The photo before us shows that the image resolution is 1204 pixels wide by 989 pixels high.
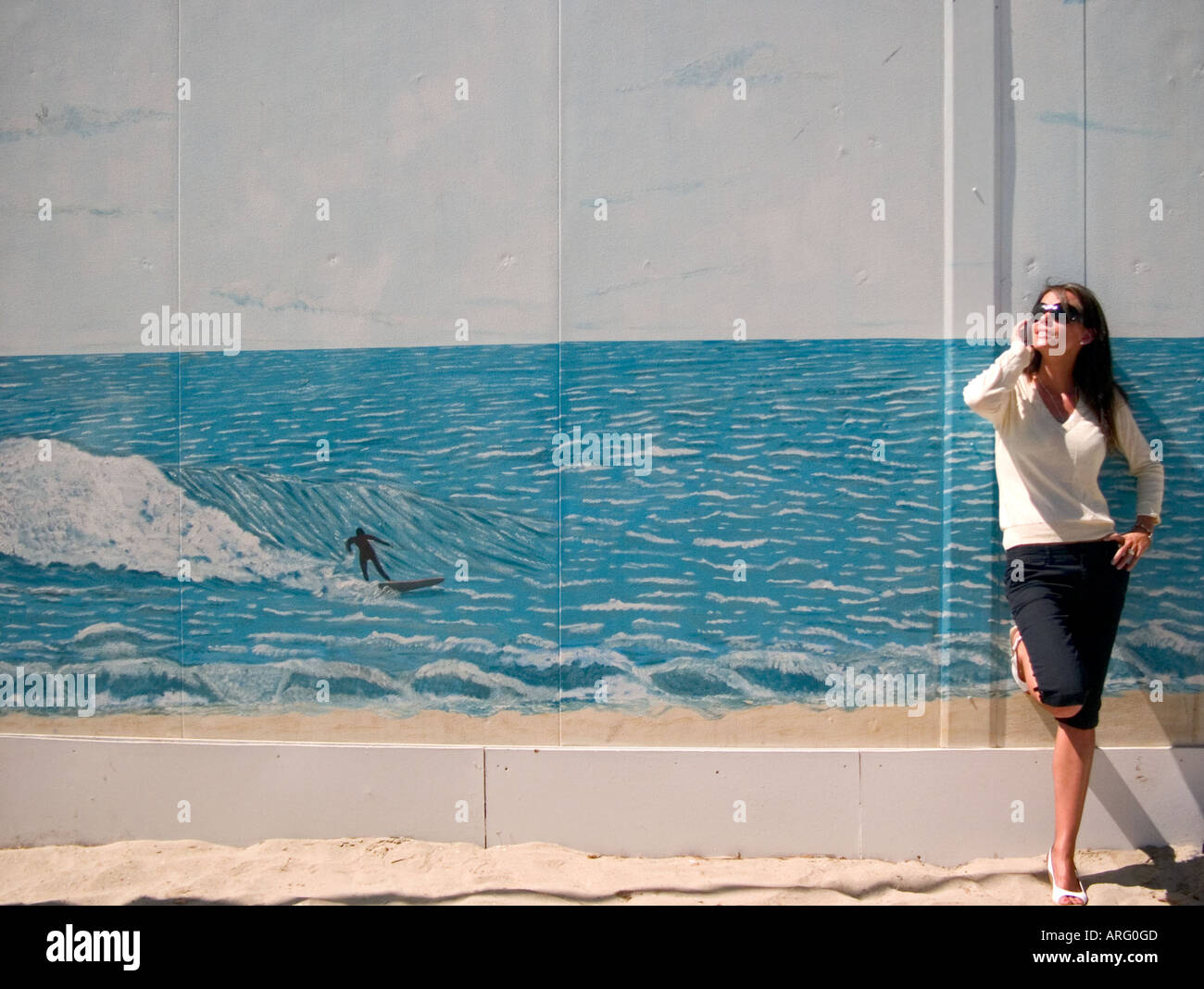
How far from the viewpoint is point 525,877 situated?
11.3 feet

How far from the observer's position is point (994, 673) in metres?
3.62

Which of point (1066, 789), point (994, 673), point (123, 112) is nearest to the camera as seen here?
point (1066, 789)

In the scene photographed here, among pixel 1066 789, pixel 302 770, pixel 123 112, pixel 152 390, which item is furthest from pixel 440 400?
pixel 1066 789

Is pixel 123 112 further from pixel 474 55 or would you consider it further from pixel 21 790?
pixel 21 790

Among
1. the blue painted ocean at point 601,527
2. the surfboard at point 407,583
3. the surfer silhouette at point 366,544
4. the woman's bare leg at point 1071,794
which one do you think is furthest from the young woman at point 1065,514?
the surfer silhouette at point 366,544

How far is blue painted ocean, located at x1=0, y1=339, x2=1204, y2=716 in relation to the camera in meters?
3.64

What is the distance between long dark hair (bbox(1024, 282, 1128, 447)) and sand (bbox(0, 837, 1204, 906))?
71.0 inches

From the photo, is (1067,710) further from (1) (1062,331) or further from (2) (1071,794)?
(1) (1062,331)

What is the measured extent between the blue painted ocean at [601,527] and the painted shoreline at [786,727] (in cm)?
7

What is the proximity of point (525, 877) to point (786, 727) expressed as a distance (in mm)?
1260

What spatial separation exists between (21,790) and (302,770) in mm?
1320

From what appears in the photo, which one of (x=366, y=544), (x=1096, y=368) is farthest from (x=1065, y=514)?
(x=366, y=544)

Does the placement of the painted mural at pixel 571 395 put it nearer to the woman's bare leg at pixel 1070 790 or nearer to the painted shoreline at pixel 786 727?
the painted shoreline at pixel 786 727

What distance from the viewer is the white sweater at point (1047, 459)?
324 centimetres
